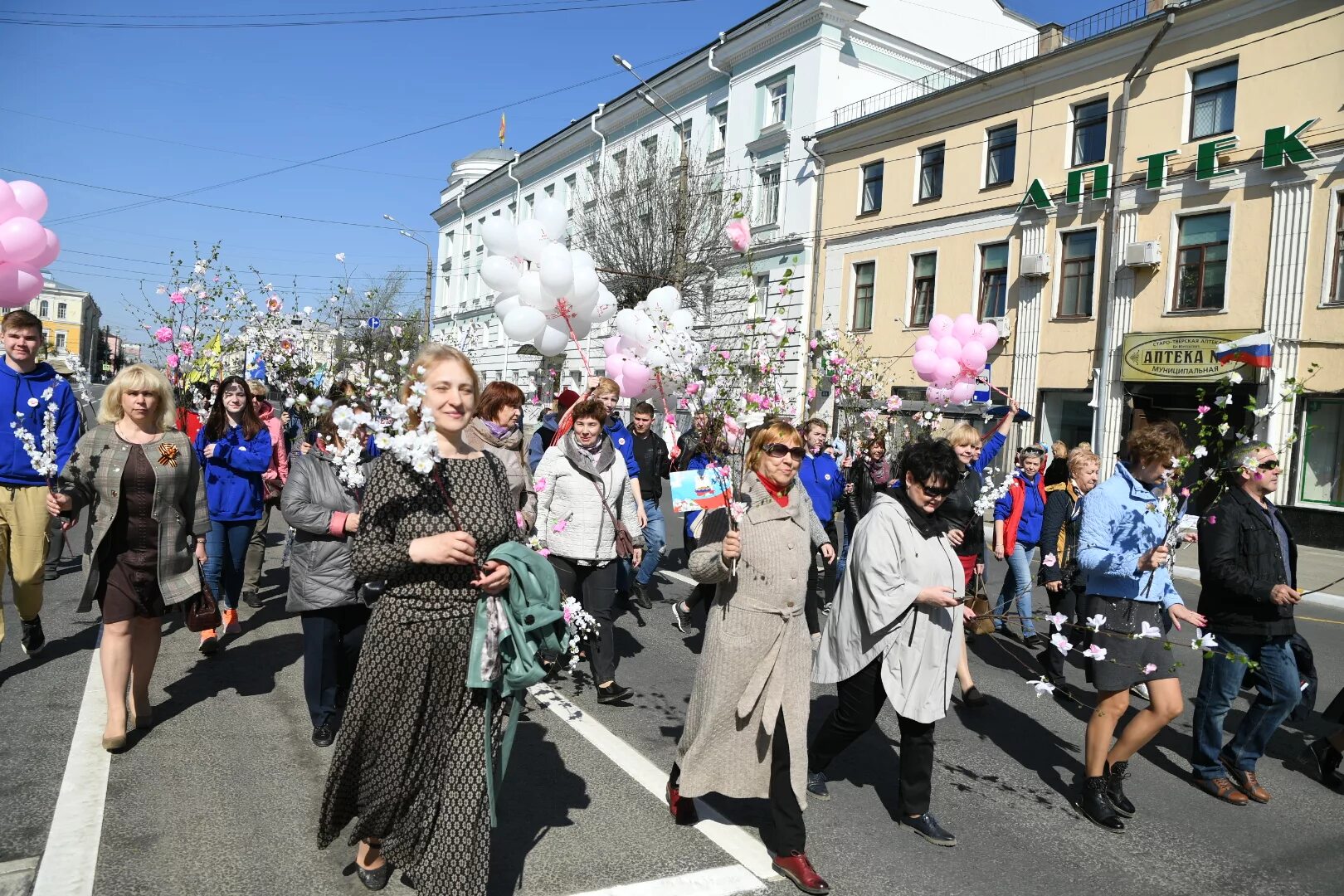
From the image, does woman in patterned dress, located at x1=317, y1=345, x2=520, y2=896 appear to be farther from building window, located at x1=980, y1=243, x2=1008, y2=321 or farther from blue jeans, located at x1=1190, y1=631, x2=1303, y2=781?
building window, located at x1=980, y1=243, x2=1008, y2=321

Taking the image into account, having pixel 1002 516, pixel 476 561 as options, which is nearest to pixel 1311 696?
pixel 1002 516

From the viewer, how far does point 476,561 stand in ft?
10.3

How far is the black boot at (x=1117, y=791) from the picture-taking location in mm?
4488

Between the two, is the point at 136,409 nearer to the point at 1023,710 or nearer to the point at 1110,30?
the point at 1023,710

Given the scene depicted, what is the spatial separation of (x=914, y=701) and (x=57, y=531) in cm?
745

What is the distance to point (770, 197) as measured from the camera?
92.6 feet

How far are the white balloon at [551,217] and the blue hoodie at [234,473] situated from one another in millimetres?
2693

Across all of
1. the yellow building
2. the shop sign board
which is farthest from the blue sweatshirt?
the shop sign board

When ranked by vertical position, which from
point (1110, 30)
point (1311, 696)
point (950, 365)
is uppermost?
point (1110, 30)

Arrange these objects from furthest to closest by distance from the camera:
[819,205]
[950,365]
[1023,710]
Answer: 1. [819,205]
2. [950,365]
3. [1023,710]

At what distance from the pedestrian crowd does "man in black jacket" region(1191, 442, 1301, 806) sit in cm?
1

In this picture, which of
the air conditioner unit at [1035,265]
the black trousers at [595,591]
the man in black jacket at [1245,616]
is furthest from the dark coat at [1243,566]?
the air conditioner unit at [1035,265]

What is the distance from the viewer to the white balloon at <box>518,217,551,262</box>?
717 centimetres

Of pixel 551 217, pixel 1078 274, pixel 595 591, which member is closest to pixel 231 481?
pixel 595 591
